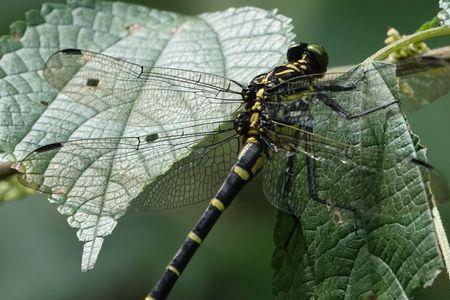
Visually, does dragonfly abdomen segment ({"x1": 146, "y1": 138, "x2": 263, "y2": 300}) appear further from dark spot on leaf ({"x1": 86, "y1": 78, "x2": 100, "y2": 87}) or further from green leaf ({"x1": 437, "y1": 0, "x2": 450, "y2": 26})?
green leaf ({"x1": 437, "y1": 0, "x2": 450, "y2": 26})

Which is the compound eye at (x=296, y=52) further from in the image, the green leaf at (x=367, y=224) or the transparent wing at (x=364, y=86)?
the green leaf at (x=367, y=224)

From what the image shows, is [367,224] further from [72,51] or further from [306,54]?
[72,51]

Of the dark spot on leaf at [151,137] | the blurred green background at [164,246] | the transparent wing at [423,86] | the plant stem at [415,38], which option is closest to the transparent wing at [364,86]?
the transparent wing at [423,86]

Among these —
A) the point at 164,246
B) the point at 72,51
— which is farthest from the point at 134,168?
the point at 164,246

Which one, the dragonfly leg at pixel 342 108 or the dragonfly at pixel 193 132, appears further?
the dragonfly at pixel 193 132

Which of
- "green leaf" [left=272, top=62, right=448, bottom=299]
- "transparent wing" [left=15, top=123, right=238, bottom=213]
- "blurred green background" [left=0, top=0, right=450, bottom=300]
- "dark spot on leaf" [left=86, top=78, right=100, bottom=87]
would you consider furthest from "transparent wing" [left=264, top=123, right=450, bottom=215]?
"blurred green background" [left=0, top=0, right=450, bottom=300]
